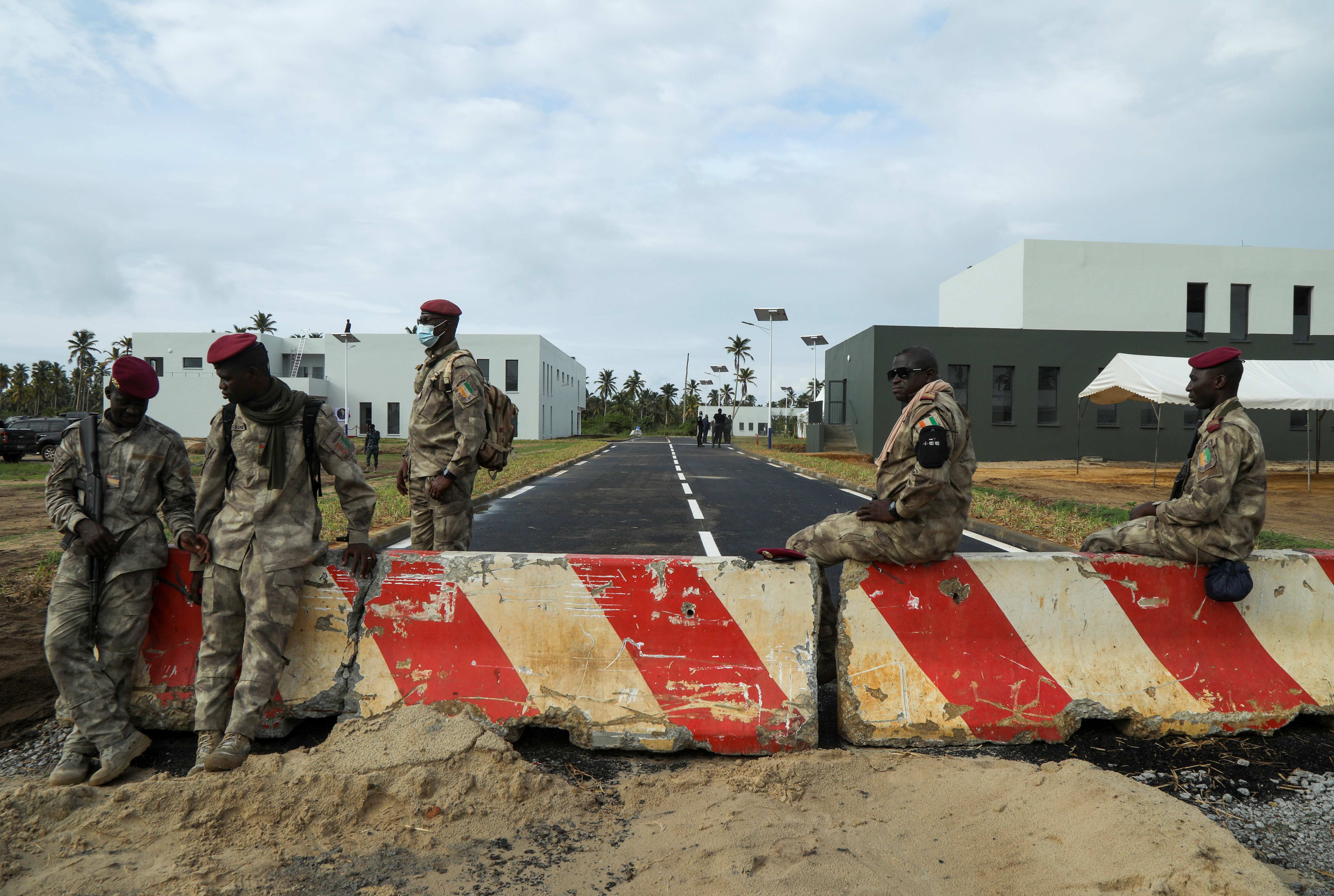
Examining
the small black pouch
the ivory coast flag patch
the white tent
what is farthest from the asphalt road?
the white tent

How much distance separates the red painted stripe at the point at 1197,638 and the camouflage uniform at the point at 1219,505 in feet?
0.38

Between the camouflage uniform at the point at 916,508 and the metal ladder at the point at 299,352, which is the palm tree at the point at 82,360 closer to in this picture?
the metal ladder at the point at 299,352

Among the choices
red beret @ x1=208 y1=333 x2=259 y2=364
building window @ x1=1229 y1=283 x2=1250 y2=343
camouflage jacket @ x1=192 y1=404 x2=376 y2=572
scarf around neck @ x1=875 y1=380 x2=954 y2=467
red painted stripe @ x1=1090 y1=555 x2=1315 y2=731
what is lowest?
red painted stripe @ x1=1090 y1=555 x2=1315 y2=731

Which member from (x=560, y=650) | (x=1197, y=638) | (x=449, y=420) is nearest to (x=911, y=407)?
(x=1197, y=638)

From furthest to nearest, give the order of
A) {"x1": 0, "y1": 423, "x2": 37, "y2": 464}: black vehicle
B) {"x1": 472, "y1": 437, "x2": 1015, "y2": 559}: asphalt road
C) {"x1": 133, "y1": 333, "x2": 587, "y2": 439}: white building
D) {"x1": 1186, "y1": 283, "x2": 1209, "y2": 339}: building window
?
{"x1": 133, "y1": 333, "x2": 587, "y2": 439}: white building, {"x1": 1186, "y1": 283, "x2": 1209, "y2": 339}: building window, {"x1": 0, "y1": 423, "x2": 37, "y2": 464}: black vehicle, {"x1": 472, "y1": 437, "x2": 1015, "y2": 559}: asphalt road

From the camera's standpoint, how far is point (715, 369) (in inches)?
3204

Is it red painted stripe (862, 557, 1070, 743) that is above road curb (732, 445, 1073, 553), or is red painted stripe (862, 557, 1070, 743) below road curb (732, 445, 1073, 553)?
above

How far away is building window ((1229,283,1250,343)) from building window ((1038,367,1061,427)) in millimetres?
9497

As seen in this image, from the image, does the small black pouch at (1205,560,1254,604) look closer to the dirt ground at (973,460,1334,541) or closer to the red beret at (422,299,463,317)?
the red beret at (422,299,463,317)

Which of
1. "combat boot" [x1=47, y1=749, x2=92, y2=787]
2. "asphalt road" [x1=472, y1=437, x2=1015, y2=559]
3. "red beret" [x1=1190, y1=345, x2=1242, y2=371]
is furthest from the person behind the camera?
"asphalt road" [x1=472, y1=437, x2=1015, y2=559]

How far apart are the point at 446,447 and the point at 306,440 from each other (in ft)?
3.67

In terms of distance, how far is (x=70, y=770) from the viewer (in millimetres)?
2912

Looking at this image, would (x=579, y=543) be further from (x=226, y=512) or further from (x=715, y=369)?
(x=715, y=369)

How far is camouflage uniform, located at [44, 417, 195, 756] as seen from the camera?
3.06m
